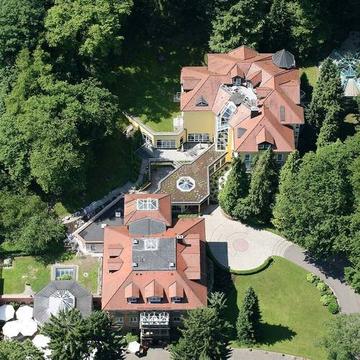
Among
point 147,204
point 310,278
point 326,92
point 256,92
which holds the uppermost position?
point 256,92

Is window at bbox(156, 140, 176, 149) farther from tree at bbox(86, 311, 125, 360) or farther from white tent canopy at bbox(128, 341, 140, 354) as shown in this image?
tree at bbox(86, 311, 125, 360)

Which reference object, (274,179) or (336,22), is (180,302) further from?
(336,22)

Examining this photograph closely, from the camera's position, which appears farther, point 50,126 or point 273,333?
point 50,126

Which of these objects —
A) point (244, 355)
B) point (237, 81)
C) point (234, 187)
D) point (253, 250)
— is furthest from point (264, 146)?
point (244, 355)

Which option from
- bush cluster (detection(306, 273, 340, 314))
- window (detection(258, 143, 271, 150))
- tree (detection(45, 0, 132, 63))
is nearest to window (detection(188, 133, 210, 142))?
window (detection(258, 143, 271, 150))

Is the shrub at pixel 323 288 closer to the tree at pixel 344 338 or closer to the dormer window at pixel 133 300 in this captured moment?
the tree at pixel 344 338

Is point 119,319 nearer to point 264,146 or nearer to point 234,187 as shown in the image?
point 234,187
